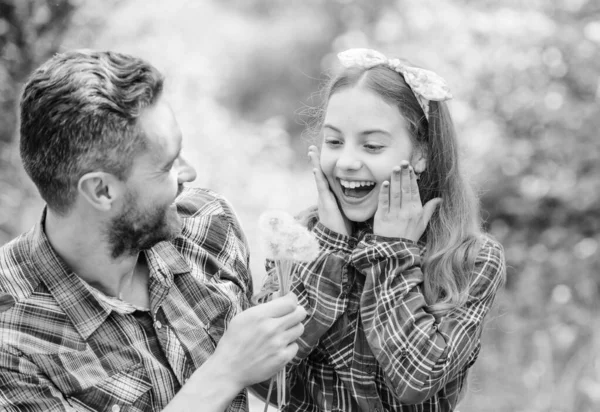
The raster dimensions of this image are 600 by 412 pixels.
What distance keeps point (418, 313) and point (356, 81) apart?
788 mm

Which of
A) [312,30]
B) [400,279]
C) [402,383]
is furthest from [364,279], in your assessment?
[312,30]

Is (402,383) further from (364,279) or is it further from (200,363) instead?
(200,363)

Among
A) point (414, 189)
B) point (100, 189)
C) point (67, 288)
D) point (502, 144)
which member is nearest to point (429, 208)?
point (414, 189)

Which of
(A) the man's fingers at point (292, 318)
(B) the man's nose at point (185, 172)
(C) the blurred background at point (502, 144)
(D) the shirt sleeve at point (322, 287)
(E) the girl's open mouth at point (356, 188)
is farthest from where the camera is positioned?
(C) the blurred background at point (502, 144)

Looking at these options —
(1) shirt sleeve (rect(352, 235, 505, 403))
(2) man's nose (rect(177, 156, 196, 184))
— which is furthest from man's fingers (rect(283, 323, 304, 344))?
(2) man's nose (rect(177, 156, 196, 184))

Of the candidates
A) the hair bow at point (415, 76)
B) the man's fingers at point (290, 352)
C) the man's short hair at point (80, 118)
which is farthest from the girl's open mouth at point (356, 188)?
the man's short hair at point (80, 118)

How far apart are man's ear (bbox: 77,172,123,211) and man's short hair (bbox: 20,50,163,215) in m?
0.02

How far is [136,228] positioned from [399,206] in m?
0.82

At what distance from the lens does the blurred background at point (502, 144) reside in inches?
182

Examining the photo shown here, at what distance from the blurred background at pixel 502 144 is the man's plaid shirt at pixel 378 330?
197 centimetres

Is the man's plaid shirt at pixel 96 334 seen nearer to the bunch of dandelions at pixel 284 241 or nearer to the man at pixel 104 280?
the man at pixel 104 280

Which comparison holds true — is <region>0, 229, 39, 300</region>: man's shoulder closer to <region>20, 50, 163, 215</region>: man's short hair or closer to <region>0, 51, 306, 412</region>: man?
<region>0, 51, 306, 412</region>: man

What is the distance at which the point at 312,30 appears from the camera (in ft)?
29.6

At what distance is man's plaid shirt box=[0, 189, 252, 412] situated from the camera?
2.08 m
